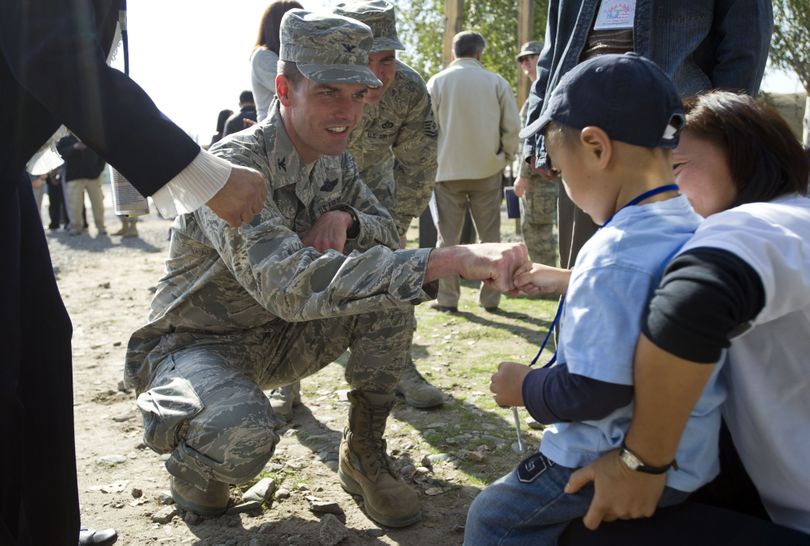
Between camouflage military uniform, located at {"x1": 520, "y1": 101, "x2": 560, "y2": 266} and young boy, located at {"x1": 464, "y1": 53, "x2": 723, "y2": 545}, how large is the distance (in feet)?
16.8

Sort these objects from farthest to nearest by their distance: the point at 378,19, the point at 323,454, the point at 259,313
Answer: the point at 378,19 → the point at 323,454 → the point at 259,313

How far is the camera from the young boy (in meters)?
1.73

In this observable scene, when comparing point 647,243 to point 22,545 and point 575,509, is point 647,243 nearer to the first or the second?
point 575,509

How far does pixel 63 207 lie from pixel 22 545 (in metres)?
15.9

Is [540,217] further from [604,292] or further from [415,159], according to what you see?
[604,292]

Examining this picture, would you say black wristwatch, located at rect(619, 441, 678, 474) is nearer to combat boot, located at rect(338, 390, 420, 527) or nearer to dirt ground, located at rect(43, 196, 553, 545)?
dirt ground, located at rect(43, 196, 553, 545)

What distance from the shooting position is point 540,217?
24.8 feet

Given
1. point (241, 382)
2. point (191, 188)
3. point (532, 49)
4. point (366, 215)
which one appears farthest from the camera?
point (532, 49)

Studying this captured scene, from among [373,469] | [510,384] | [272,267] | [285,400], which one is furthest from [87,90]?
[285,400]

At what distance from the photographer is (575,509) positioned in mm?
1963

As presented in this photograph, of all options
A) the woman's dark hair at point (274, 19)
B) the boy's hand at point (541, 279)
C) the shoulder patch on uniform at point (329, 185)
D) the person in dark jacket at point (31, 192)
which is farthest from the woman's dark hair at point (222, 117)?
the boy's hand at point (541, 279)

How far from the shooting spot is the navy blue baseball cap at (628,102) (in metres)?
1.81

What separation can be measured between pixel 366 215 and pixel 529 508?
1.60m

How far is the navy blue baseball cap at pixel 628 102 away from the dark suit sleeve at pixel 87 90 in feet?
3.41
